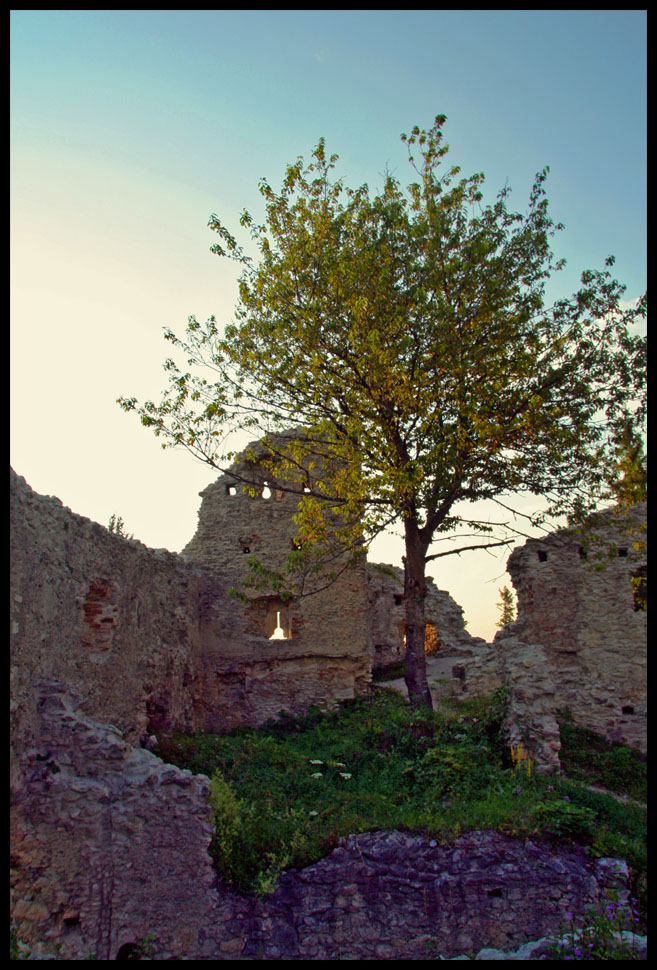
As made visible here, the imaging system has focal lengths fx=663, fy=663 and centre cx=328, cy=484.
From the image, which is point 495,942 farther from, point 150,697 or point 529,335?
point 529,335

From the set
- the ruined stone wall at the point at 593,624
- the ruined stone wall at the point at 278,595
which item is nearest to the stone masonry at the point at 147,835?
the ruined stone wall at the point at 278,595

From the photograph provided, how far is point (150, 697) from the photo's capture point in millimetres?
12633

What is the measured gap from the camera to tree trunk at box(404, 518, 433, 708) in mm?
13445

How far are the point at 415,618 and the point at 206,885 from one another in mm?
7026

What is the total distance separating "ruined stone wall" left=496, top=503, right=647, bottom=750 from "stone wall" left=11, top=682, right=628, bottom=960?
29.5 feet

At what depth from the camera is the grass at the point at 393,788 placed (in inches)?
324

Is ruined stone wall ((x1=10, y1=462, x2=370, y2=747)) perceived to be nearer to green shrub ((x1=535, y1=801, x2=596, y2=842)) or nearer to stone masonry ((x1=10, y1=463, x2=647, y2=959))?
stone masonry ((x1=10, y1=463, x2=647, y2=959))

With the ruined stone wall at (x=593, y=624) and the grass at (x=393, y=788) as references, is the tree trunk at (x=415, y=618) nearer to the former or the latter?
the grass at (x=393, y=788)

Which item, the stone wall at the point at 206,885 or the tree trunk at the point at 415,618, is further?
the tree trunk at the point at 415,618

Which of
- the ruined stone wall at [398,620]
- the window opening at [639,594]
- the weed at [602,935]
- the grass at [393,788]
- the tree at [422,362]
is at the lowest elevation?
the weed at [602,935]

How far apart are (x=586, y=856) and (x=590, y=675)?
9067 millimetres

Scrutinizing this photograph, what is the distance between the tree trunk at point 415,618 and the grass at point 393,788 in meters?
0.58

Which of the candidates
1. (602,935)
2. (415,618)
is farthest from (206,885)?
(415,618)

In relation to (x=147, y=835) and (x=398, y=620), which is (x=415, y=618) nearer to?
(x=147, y=835)
